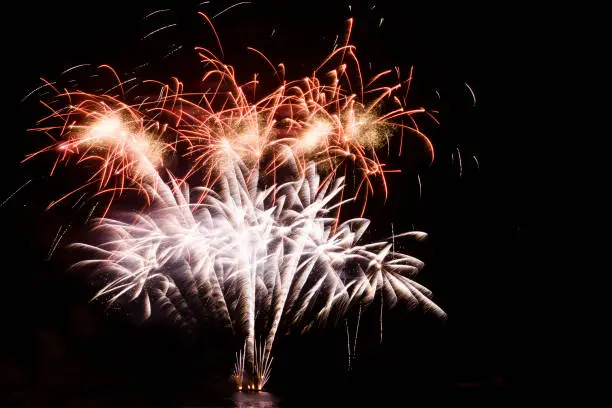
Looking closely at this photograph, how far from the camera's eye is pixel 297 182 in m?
11.8

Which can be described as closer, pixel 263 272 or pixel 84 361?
pixel 263 272

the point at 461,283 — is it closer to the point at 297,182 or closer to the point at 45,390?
the point at 297,182

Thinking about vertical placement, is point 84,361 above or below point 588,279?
below

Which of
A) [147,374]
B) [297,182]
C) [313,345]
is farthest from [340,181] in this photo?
[147,374]

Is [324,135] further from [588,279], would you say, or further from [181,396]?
[588,279]

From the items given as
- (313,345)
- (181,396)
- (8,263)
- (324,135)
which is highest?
(324,135)

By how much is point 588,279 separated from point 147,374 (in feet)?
53.1

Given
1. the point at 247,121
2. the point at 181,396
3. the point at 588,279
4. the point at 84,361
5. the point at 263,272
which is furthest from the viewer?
the point at 588,279

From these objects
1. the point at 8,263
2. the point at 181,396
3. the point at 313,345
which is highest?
the point at 8,263

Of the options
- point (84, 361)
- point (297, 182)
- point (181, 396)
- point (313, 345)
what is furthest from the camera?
point (313, 345)

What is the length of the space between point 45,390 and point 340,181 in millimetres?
9890

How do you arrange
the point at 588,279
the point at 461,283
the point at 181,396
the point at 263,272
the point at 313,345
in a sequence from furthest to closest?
1. the point at 461,283
2. the point at 588,279
3. the point at 313,345
4. the point at 181,396
5. the point at 263,272

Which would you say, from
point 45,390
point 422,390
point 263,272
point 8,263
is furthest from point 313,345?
point 8,263

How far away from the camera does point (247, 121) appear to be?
35.4ft
